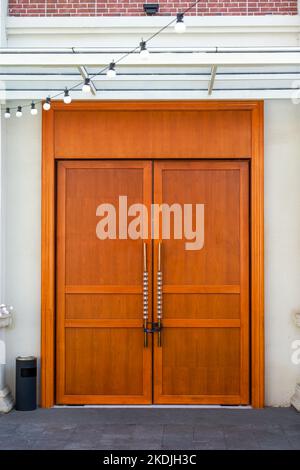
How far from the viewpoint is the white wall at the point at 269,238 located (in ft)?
21.5

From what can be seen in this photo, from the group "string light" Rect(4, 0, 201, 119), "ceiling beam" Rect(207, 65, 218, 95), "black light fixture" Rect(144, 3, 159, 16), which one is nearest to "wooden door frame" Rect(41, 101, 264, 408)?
"ceiling beam" Rect(207, 65, 218, 95)

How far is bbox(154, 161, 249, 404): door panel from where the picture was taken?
657 cm

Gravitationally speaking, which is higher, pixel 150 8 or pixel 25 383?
pixel 150 8

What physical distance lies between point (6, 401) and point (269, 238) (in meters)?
3.00

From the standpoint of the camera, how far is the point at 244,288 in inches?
259

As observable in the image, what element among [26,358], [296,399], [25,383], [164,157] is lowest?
[296,399]

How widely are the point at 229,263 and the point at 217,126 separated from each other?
1.36m

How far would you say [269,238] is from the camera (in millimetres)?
6582

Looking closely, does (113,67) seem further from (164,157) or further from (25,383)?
(25,383)

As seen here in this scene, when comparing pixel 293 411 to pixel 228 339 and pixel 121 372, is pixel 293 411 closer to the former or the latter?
pixel 228 339

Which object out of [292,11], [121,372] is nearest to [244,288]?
[121,372]

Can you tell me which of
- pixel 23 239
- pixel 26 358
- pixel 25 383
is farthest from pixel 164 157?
pixel 25 383

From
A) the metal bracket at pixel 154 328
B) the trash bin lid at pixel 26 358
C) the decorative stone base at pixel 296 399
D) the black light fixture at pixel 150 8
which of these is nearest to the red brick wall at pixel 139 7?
the black light fixture at pixel 150 8

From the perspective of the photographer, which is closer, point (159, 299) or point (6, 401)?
point (6, 401)
